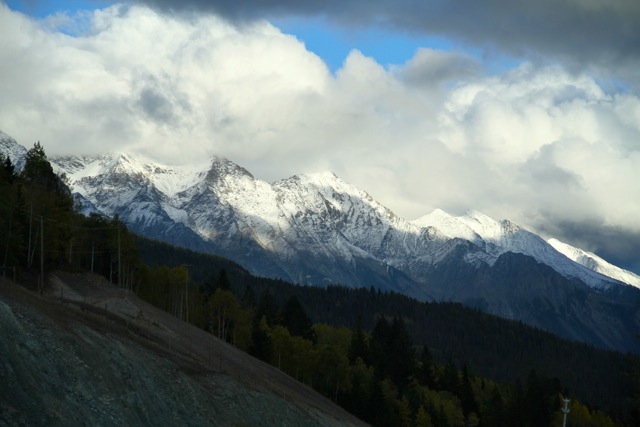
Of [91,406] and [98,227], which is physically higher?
[98,227]

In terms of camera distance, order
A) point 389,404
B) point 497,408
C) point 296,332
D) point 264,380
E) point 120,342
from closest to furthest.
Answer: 1. point 120,342
2. point 264,380
3. point 389,404
4. point 497,408
5. point 296,332

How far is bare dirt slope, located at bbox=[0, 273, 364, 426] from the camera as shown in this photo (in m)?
44.7

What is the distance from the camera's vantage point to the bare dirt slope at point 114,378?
44656mm

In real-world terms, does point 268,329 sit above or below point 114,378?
above

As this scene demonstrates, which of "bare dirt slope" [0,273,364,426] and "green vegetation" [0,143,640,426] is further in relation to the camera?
"green vegetation" [0,143,640,426]

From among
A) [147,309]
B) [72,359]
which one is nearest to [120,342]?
[72,359]

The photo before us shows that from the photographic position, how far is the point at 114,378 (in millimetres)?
53719

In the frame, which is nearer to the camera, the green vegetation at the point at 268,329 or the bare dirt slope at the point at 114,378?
the bare dirt slope at the point at 114,378

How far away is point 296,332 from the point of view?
161m

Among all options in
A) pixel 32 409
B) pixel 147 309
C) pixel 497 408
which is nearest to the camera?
pixel 32 409

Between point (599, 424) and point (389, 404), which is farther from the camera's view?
point (599, 424)

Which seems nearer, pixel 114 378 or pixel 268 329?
pixel 114 378

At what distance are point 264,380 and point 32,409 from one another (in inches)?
1884

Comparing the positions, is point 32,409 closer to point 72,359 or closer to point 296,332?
point 72,359
